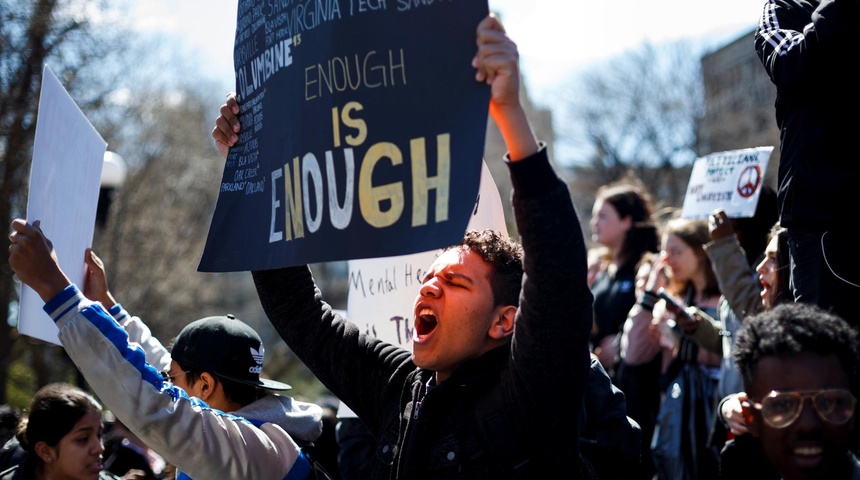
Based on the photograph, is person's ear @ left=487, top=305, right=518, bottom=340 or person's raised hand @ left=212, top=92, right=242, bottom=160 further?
person's raised hand @ left=212, top=92, right=242, bottom=160

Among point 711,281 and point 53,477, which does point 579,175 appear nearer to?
point 711,281

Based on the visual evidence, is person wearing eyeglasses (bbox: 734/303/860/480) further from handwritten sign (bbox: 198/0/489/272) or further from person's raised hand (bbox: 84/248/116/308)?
person's raised hand (bbox: 84/248/116/308)

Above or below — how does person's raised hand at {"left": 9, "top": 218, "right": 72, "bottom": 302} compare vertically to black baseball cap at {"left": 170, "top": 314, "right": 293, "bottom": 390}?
above

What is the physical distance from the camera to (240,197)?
131 inches

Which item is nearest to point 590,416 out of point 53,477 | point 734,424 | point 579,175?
point 734,424

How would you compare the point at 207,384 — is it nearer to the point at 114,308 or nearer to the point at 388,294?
the point at 114,308

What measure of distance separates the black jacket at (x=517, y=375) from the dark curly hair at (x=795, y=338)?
44 centimetres

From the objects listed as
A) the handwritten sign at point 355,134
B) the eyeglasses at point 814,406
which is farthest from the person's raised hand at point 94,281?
the eyeglasses at point 814,406

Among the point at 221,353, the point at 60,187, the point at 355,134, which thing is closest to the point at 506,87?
the point at 355,134

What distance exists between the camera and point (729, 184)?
5.24m

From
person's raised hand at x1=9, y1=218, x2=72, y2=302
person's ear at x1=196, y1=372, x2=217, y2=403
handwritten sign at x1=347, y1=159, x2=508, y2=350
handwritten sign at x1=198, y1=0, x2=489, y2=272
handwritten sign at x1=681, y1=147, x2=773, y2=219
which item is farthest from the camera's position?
handwritten sign at x1=681, y1=147, x2=773, y2=219

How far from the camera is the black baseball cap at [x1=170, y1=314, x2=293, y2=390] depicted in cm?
354

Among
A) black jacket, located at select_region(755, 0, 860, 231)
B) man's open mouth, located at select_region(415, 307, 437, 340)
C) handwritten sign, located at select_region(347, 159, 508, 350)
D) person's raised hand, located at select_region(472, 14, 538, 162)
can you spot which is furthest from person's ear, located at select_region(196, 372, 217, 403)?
black jacket, located at select_region(755, 0, 860, 231)

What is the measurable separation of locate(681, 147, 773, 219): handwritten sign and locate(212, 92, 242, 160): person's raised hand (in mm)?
2752
